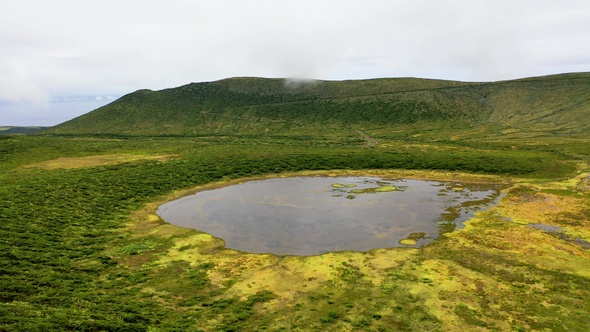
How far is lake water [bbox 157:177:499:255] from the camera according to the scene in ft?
150

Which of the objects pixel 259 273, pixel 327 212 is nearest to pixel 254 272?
pixel 259 273

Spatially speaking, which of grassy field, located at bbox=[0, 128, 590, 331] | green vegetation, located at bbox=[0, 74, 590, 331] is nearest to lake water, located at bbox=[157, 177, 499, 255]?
green vegetation, located at bbox=[0, 74, 590, 331]

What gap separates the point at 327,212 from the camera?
188 ft

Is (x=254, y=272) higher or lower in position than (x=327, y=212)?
lower

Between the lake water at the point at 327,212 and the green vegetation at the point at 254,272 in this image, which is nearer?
the green vegetation at the point at 254,272

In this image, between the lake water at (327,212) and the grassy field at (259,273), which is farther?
the lake water at (327,212)

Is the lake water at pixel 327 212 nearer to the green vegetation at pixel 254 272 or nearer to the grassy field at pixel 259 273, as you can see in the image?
the green vegetation at pixel 254 272

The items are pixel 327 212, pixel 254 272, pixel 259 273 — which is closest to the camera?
pixel 259 273

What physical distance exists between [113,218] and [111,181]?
20.2 m

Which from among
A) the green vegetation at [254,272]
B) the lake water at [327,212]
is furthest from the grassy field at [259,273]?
the lake water at [327,212]

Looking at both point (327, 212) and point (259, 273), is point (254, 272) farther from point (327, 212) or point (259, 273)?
point (327, 212)

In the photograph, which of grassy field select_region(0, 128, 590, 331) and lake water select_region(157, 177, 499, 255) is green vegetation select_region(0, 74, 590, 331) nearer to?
grassy field select_region(0, 128, 590, 331)

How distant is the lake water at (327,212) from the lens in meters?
45.6

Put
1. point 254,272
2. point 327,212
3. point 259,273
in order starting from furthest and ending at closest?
point 327,212
point 254,272
point 259,273
